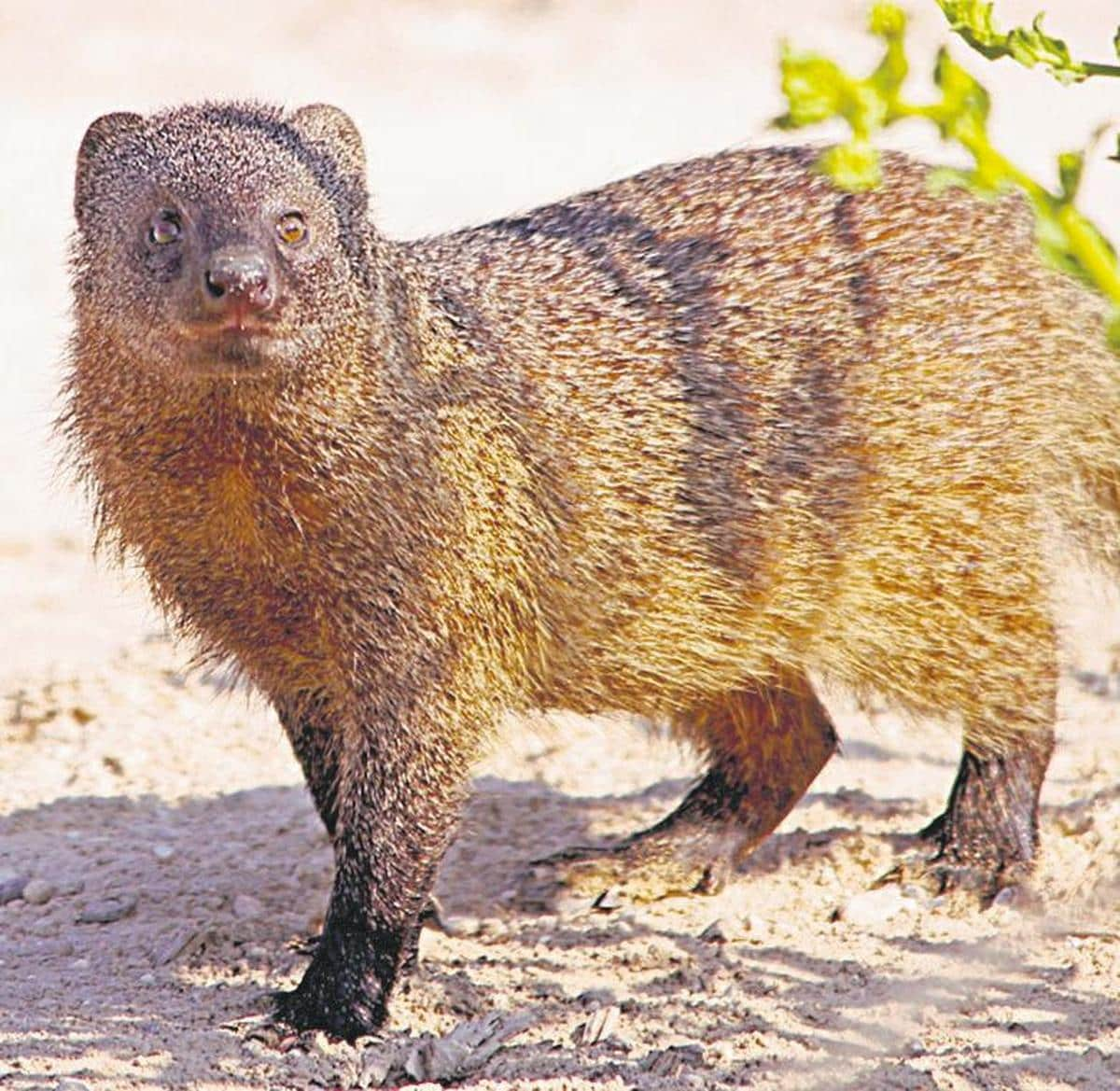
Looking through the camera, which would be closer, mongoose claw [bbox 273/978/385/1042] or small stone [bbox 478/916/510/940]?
mongoose claw [bbox 273/978/385/1042]

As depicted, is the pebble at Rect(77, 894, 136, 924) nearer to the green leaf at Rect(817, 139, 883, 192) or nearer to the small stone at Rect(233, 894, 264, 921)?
the small stone at Rect(233, 894, 264, 921)

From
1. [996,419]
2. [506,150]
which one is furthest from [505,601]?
[506,150]

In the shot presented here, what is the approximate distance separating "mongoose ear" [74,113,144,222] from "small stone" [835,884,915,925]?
7.12ft

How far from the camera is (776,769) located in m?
4.57

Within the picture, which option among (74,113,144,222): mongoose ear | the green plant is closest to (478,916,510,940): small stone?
(74,113,144,222): mongoose ear

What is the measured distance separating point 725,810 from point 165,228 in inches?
77.9

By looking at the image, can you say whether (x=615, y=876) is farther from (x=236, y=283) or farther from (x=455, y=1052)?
(x=236, y=283)

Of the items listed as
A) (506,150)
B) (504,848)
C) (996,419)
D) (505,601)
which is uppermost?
(506,150)

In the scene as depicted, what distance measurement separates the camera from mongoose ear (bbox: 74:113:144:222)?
147 inches

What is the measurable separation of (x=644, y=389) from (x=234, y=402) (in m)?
0.94

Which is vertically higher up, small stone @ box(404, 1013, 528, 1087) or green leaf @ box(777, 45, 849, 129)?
green leaf @ box(777, 45, 849, 129)

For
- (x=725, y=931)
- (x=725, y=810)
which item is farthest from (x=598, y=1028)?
(x=725, y=810)

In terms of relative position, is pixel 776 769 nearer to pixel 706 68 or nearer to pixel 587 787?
pixel 587 787

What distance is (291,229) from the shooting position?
11.3ft
